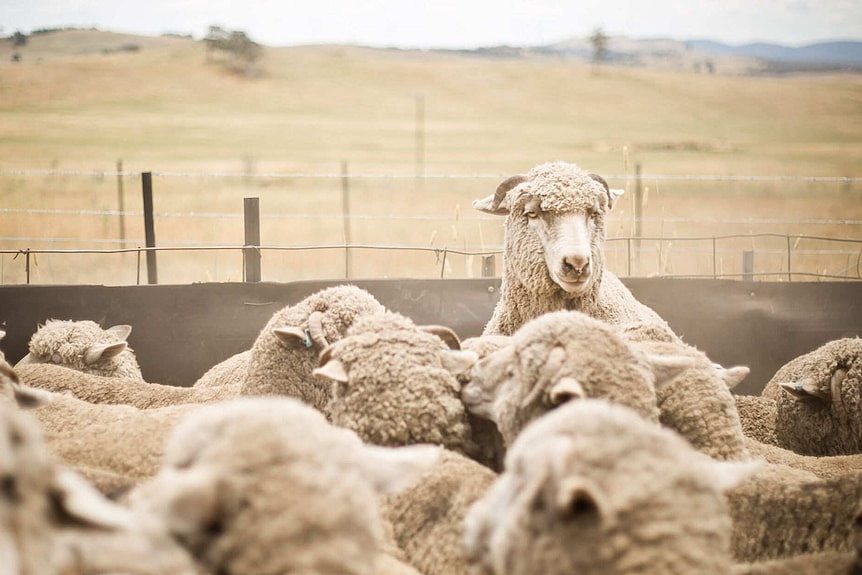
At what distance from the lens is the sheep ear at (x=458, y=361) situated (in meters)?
3.20

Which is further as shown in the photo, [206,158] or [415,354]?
[206,158]

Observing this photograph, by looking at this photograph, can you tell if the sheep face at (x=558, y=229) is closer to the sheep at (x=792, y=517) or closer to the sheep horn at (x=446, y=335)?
the sheep horn at (x=446, y=335)

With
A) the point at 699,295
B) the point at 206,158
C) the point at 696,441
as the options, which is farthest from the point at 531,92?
the point at 696,441

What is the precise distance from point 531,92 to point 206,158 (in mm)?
24518

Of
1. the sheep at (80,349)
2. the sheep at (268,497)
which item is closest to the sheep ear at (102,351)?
the sheep at (80,349)

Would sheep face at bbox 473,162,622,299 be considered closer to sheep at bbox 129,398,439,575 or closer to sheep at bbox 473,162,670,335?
sheep at bbox 473,162,670,335

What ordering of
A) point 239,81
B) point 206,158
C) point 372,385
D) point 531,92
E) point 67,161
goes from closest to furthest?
point 372,385 < point 67,161 < point 206,158 < point 239,81 < point 531,92

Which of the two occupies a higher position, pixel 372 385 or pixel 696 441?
pixel 372 385

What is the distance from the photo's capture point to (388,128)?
4544cm

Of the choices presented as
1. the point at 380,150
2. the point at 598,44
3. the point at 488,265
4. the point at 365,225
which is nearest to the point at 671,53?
the point at 598,44

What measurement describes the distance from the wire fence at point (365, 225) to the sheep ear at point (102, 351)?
259 centimetres

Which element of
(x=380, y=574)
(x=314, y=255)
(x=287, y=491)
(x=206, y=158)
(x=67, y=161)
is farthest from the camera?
(x=206, y=158)

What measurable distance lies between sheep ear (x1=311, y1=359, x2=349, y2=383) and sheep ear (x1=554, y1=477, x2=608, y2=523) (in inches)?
54.9

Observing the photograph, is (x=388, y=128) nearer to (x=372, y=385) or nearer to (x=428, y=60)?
(x=428, y=60)
